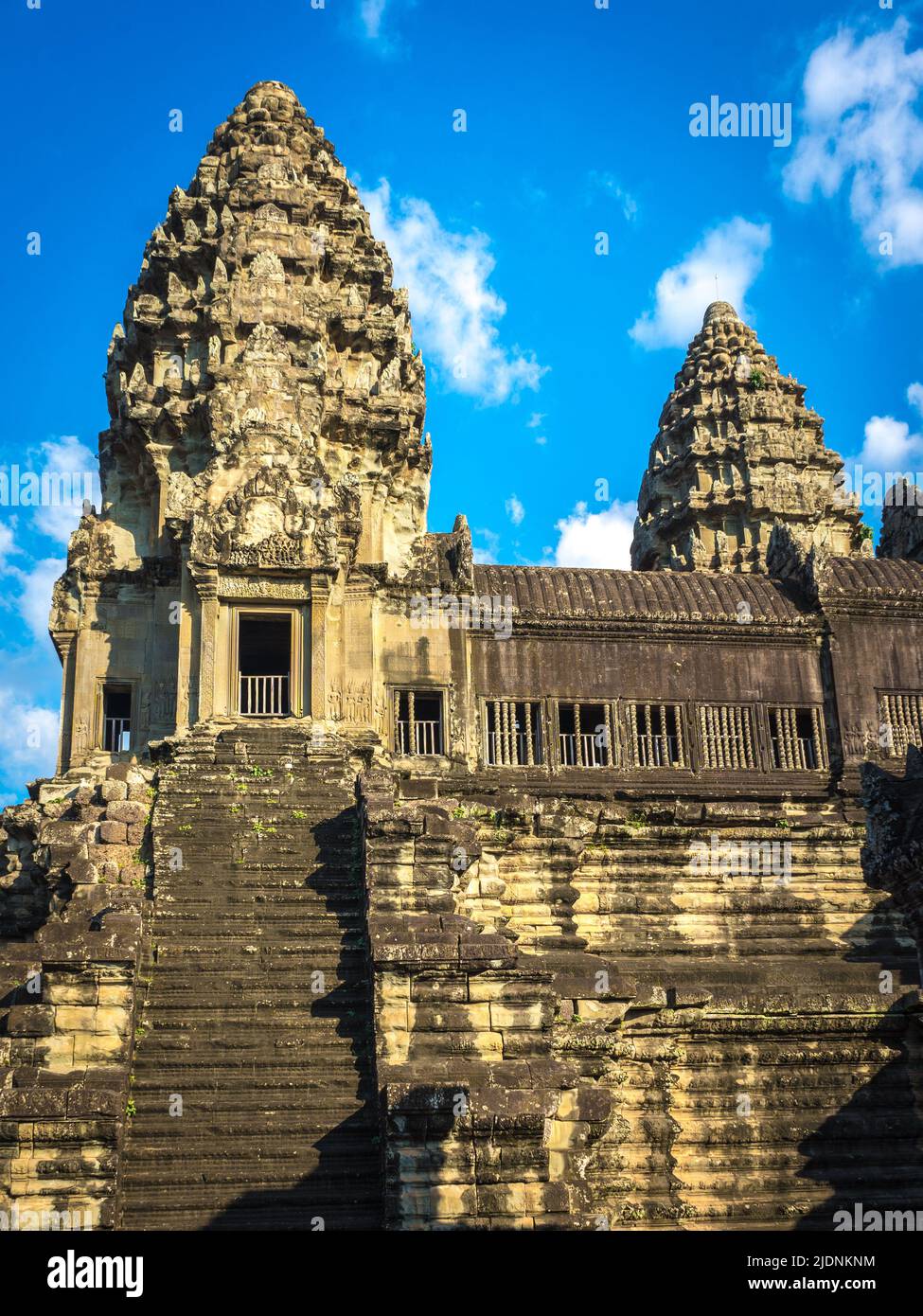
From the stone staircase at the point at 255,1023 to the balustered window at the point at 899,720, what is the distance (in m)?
9.25

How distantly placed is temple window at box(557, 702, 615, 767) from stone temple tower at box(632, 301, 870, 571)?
15.0 meters

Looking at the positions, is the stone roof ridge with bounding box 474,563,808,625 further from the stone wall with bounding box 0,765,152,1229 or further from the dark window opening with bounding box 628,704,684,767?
the stone wall with bounding box 0,765,152,1229

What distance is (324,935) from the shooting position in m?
16.0

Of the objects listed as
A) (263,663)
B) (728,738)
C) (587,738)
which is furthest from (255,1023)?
(263,663)

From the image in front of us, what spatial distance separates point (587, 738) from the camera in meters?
22.7

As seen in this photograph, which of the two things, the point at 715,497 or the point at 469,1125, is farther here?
the point at 715,497

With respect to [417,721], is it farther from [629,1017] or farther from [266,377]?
[629,1017]

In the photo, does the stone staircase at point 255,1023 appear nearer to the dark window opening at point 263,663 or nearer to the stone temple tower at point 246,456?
the dark window opening at point 263,663

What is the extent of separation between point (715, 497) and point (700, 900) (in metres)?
20.1

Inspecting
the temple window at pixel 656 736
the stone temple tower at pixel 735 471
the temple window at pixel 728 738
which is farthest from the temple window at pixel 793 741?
the stone temple tower at pixel 735 471

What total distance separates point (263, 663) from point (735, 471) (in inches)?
657

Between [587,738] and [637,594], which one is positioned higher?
[637,594]
